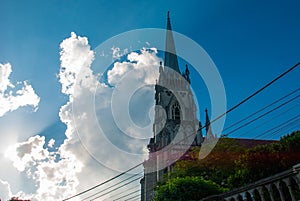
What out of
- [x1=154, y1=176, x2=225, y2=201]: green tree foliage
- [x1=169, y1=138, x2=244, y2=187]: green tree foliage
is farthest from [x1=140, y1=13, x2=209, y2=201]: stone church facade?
[x1=154, y1=176, x2=225, y2=201]: green tree foliage

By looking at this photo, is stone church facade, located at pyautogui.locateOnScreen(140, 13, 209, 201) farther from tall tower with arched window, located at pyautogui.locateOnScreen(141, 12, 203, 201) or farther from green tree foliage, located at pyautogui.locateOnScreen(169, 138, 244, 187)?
green tree foliage, located at pyautogui.locateOnScreen(169, 138, 244, 187)

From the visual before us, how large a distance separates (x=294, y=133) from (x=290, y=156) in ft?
6.27

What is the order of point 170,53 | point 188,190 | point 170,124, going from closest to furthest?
point 188,190
point 170,124
point 170,53

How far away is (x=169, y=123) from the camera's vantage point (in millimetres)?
45344

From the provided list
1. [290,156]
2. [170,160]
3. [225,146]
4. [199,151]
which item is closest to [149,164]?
[170,160]

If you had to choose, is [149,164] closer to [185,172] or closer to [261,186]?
[185,172]

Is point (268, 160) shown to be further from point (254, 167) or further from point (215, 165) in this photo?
point (215, 165)

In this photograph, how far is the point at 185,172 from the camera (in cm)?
2444

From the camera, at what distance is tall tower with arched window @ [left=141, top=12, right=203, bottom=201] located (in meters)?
39.8

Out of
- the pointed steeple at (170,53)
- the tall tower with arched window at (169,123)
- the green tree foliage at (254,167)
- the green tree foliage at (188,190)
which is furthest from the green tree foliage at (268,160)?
the pointed steeple at (170,53)

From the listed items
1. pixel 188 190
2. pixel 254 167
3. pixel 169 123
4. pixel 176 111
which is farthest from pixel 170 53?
pixel 188 190

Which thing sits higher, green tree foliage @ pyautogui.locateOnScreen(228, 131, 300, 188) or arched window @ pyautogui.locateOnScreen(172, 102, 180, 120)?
arched window @ pyautogui.locateOnScreen(172, 102, 180, 120)

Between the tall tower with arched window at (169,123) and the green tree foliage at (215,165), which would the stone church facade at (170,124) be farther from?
the green tree foliage at (215,165)

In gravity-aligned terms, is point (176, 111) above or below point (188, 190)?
above
